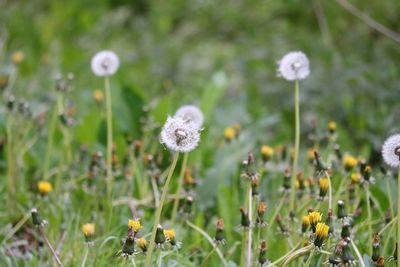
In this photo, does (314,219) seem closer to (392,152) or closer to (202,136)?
(392,152)

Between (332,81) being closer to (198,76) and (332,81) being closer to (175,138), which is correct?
(198,76)

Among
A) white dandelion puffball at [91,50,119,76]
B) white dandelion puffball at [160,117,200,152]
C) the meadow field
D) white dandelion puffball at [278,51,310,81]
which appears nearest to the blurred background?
the meadow field

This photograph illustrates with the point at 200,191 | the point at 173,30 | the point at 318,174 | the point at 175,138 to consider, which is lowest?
Answer: the point at 200,191

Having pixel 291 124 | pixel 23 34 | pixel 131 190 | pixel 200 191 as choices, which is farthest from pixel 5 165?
pixel 23 34

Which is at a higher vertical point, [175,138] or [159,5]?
[159,5]

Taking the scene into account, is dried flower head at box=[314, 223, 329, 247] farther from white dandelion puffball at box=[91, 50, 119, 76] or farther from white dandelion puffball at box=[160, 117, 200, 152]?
white dandelion puffball at box=[91, 50, 119, 76]

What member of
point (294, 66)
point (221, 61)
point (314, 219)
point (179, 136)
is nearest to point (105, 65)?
point (294, 66)

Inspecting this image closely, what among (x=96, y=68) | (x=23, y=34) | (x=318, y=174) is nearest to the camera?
(x=318, y=174)
